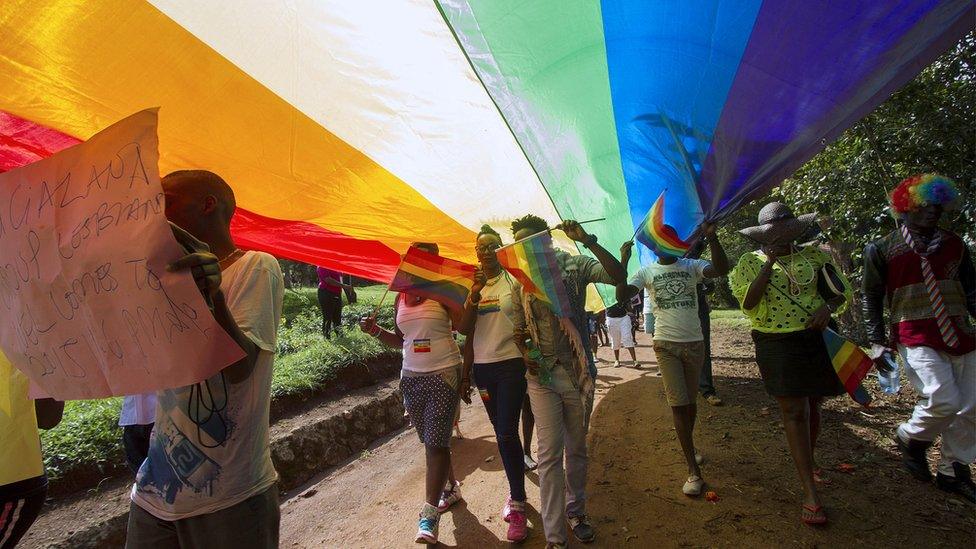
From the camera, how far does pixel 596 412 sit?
6.03 m

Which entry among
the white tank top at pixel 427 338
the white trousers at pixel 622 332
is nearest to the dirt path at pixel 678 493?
the white tank top at pixel 427 338

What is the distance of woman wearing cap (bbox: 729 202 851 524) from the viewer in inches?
118

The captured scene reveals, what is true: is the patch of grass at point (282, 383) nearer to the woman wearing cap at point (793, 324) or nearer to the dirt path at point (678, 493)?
the dirt path at point (678, 493)

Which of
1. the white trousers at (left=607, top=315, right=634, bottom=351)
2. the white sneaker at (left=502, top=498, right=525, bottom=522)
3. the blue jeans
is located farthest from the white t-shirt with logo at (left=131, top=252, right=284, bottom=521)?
the white trousers at (left=607, top=315, right=634, bottom=351)

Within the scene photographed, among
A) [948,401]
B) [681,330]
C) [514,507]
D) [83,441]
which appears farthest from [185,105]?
[948,401]

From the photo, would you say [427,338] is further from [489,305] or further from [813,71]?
[813,71]

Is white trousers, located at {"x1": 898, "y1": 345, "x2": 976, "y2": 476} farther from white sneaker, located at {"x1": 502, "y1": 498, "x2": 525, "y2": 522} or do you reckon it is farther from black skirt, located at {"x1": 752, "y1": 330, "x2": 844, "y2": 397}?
white sneaker, located at {"x1": 502, "y1": 498, "x2": 525, "y2": 522}

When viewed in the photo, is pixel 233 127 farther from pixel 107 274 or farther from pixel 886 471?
pixel 886 471

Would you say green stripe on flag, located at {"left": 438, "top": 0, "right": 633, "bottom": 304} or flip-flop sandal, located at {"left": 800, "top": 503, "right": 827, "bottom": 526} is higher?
green stripe on flag, located at {"left": 438, "top": 0, "right": 633, "bottom": 304}

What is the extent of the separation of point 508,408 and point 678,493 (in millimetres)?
1504

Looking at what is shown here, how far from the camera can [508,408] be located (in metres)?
3.26

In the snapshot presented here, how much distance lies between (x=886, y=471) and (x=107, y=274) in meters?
4.85

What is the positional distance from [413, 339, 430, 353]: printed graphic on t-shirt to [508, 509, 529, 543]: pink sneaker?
4.04 ft

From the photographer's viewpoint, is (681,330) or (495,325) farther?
(681,330)
